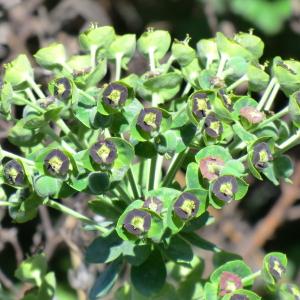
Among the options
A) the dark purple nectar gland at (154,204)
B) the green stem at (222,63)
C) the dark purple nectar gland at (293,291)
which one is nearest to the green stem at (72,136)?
the dark purple nectar gland at (154,204)

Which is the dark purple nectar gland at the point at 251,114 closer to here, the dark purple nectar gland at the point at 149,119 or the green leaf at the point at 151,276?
the dark purple nectar gland at the point at 149,119

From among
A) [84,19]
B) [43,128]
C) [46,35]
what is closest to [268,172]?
[43,128]

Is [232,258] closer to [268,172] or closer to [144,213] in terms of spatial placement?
[268,172]

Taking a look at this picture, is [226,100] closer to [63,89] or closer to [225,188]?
[225,188]

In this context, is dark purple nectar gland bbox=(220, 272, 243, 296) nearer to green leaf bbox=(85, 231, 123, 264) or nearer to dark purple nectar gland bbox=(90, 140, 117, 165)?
green leaf bbox=(85, 231, 123, 264)

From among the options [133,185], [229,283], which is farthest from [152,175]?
[229,283]

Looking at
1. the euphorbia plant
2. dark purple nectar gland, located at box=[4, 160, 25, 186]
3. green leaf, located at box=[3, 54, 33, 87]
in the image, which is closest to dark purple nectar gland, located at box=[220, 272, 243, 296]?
Result: the euphorbia plant
